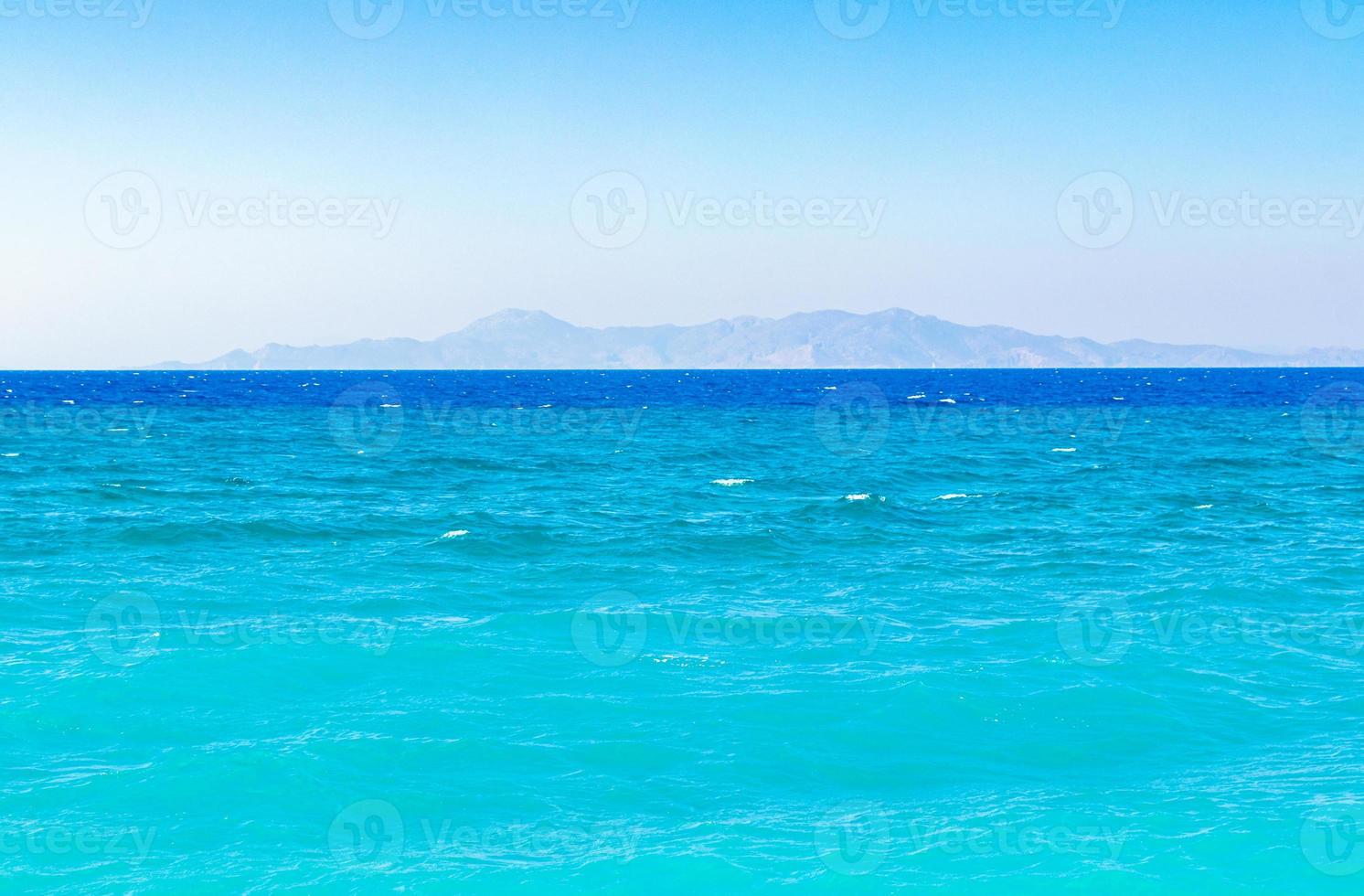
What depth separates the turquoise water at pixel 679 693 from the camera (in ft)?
29.5

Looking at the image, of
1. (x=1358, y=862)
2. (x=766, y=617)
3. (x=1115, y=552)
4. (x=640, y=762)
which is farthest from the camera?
(x=1115, y=552)

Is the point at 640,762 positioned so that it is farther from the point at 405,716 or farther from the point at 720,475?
the point at 720,475

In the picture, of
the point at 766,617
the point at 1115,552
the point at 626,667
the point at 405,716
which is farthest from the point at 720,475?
the point at 405,716

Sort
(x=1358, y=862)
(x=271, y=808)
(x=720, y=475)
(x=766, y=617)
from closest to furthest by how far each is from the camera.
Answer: (x=1358, y=862)
(x=271, y=808)
(x=766, y=617)
(x=720, y=475)

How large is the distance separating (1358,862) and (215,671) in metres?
13.0

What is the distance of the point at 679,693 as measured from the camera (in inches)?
517

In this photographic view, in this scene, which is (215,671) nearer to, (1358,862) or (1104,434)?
(1358,862)

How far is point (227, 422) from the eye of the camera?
68688 mm

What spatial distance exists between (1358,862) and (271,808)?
384 inches

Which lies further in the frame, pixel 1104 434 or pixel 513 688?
pixel 1104 434

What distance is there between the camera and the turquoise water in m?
9.00

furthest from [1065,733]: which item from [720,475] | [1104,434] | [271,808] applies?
[1104,434]

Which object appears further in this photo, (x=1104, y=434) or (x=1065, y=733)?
(x=1104, y=434)

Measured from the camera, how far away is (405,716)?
12.2m
